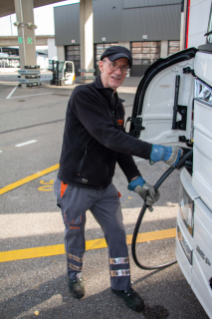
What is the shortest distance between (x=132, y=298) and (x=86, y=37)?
21.3m

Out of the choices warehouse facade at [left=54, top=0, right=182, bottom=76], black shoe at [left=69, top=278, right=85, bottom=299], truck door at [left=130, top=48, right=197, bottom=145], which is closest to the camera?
black shoe at [left=69, top=278, right=85, bottom=299]

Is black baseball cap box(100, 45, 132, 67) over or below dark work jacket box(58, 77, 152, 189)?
over

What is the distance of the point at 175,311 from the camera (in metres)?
2.09

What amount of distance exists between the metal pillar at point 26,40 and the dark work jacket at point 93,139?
60.4ft

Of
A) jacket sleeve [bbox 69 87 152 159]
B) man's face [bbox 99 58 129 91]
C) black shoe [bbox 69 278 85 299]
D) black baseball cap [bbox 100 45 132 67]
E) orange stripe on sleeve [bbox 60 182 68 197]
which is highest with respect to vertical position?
black baseball cap [bbox 100 45 132 67]

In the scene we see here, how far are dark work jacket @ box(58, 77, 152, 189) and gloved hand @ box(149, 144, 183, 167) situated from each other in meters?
0.04

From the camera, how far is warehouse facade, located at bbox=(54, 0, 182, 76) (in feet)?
97.5

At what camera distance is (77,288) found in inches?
87.8

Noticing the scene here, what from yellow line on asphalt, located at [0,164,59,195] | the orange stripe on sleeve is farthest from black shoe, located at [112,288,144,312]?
yellow line on asphalt, located at [0,164,59,195]

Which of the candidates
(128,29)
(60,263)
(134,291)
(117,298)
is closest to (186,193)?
(134,291)

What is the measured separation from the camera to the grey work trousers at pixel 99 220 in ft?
6.76

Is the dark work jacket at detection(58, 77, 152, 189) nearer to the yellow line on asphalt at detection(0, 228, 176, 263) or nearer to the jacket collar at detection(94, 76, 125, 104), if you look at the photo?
the jacket collar at detection(94, 76, 125, 104)

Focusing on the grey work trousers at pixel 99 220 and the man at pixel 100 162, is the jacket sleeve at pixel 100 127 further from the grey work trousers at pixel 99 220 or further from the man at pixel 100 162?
the grey work trousers at pixel 99 220

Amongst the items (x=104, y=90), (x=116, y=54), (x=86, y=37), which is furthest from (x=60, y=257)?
(x=86, y=37)
